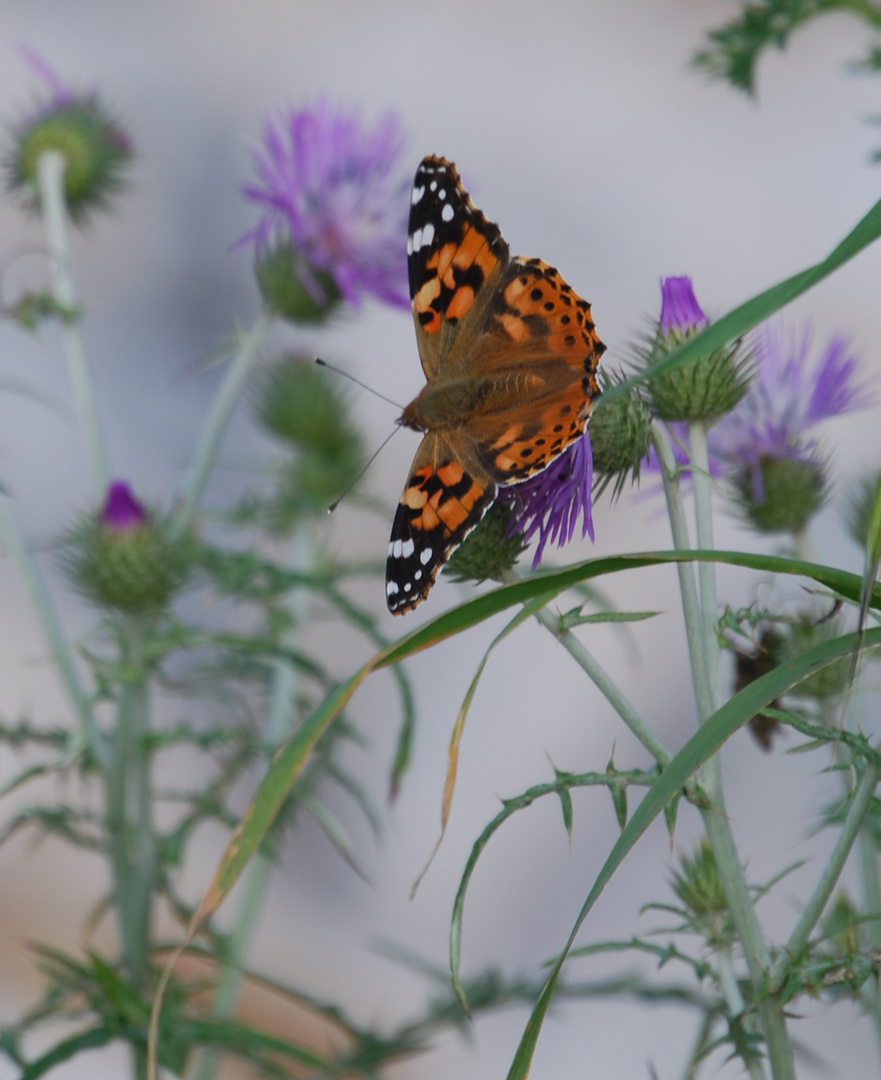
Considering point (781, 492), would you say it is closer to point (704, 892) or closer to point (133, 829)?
point (704, 892)

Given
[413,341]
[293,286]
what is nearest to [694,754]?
[293,286]

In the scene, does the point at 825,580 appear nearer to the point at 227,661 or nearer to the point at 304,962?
the point at 227,661

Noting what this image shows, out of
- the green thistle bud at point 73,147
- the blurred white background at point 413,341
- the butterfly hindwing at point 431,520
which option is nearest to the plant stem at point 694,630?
the butterfly hindwing at point 431,520

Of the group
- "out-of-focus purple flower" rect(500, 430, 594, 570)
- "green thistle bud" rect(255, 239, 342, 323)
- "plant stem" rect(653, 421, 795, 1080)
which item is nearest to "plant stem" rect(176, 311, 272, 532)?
"green thistle bud" rect(255, 239, 342, 323)

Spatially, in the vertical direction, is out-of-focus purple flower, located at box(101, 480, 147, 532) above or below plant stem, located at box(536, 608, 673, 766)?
above

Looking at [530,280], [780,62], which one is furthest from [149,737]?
[780,62]

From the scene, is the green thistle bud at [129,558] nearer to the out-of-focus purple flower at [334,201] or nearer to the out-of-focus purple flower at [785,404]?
the out-of-focus purple flower at [334,201]

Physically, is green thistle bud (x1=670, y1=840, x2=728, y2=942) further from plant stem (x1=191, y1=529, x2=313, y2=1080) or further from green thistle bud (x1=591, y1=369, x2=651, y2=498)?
plant stem (x1=191, y1=529, x2=313, y2=1080)
